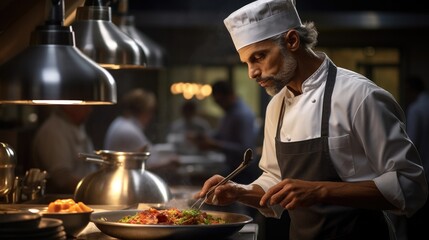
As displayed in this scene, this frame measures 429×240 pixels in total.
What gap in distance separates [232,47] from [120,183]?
770 centimetres

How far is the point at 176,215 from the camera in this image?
3084 millimetres

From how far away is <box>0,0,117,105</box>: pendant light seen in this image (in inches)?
111

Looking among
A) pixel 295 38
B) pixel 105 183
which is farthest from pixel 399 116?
pixel 105 183

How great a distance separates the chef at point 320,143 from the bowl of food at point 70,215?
0.50 meters

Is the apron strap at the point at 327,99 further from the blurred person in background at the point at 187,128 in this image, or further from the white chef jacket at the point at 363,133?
the blurred person in background at the point at 187,128

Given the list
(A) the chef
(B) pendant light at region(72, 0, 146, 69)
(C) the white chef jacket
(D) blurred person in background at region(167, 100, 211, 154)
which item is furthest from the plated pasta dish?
(D) blurred person in background at region(167, 100, 211, 154)

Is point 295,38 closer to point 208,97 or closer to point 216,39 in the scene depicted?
point 216,39

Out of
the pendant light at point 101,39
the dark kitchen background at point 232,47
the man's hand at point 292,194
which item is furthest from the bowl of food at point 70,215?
the dark kitchen background at point 232,47

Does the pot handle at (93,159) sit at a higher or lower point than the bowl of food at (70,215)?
higher

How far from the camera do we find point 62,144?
6559mm

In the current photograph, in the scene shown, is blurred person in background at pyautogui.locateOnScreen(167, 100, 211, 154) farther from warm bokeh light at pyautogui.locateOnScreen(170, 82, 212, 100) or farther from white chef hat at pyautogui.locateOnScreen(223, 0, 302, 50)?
white chef hat at pyautogui.locateOnScreen(223, 0, 302, 50)

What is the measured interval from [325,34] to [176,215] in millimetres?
8968

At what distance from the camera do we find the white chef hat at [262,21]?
11.5 ft

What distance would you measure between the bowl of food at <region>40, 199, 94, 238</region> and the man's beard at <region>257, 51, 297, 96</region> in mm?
881
